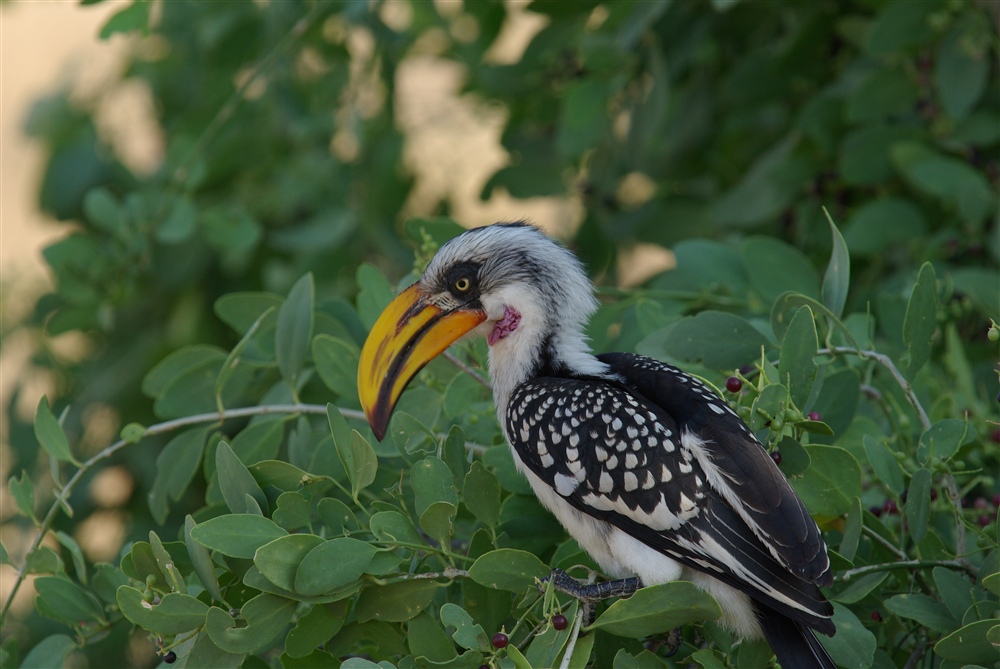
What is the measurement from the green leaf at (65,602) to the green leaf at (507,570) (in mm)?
784

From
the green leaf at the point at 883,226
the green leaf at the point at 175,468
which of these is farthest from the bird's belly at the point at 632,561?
the green leaf at the point at 883,226

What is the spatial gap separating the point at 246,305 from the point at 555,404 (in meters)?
0.81

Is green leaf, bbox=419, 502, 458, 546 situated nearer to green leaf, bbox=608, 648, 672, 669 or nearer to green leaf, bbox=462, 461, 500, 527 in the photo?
green leaf, bbox=462, 461, 500, 527

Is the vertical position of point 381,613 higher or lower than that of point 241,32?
lower

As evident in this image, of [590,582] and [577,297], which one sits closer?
[590,582]

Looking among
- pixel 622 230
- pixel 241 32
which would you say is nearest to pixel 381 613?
pixel 622 230

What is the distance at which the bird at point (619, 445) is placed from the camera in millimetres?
1632

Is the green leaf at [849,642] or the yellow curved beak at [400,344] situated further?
the yellow curved beak at [400,344]

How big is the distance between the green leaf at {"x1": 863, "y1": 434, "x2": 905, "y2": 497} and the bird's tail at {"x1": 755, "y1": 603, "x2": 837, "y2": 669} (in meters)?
0.29

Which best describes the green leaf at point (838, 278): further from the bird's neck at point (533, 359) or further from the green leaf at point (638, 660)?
the green leaf at point (638, 660)

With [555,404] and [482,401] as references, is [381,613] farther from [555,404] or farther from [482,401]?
[482,401]

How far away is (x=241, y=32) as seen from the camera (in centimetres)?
344

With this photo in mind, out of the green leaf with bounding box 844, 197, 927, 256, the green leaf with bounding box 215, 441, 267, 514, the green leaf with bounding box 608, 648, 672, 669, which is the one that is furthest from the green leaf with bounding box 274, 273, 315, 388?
the green leaf with bounding box 844, 197, 927, 256

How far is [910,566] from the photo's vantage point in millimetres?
1665
